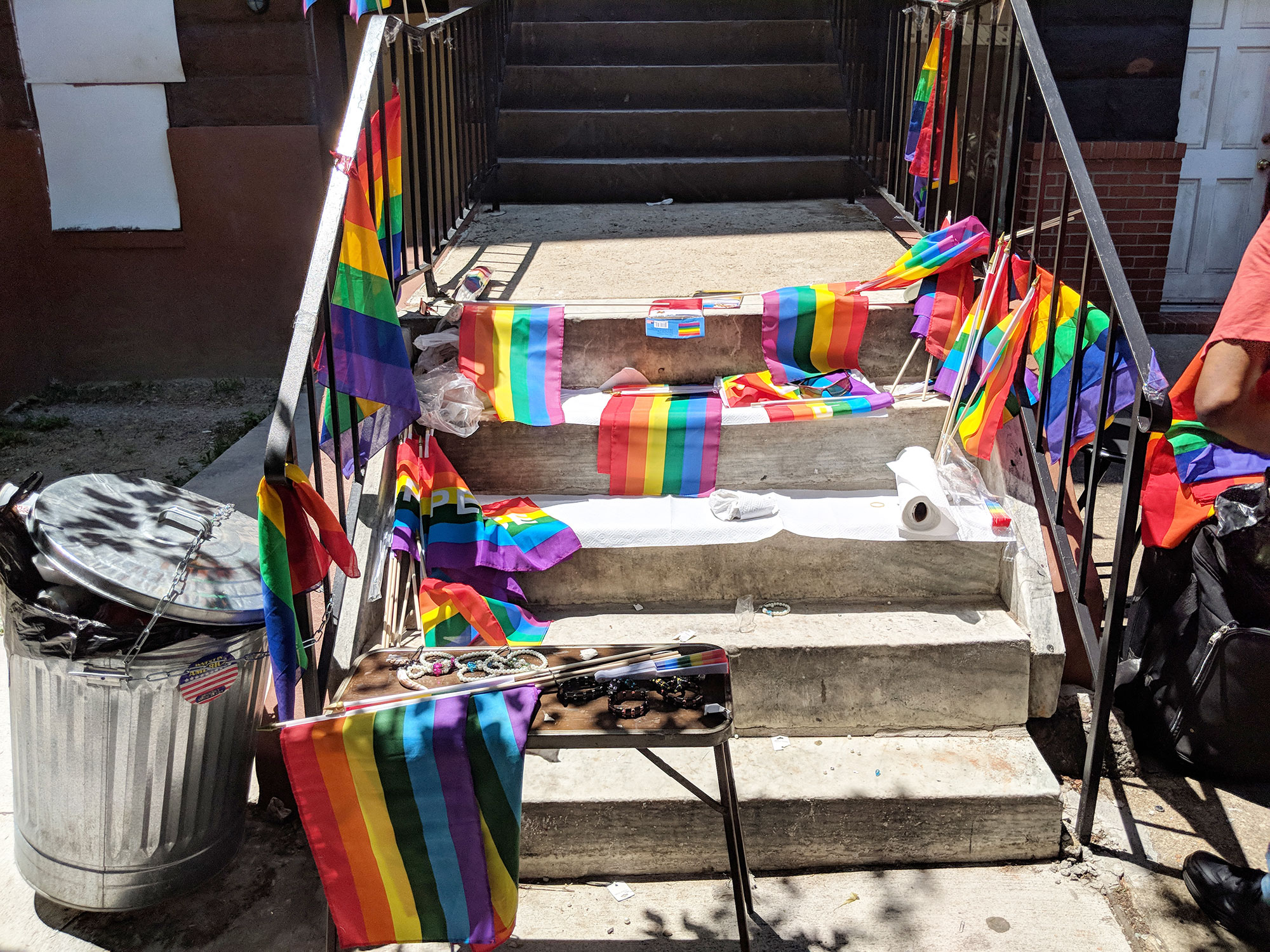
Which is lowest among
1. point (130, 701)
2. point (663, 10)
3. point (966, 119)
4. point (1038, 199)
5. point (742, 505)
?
point (130, 701)

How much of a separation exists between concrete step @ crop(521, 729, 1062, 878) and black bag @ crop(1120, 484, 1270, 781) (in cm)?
54

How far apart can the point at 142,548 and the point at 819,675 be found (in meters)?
1.87

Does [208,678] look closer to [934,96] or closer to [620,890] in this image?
[620,890]

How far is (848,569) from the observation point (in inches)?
128

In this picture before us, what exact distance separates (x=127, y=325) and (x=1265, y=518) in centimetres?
692

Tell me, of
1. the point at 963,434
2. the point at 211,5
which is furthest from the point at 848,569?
the point at 211,5

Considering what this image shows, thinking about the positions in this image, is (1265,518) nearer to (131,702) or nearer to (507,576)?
(507,576)

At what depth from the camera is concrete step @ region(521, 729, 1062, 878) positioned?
271 cm

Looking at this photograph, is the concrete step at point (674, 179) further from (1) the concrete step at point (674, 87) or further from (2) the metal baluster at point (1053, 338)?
(2) the metal baluster at point (1053, 338)

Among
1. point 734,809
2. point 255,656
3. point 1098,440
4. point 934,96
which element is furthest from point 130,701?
point 934,96

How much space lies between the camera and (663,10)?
732cm

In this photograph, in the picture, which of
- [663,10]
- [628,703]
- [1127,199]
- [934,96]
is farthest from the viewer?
[663,10]

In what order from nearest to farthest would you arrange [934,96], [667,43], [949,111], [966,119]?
[966,119] → [949,111] → [934,96] → [667,43]

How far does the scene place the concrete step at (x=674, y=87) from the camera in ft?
22.0
